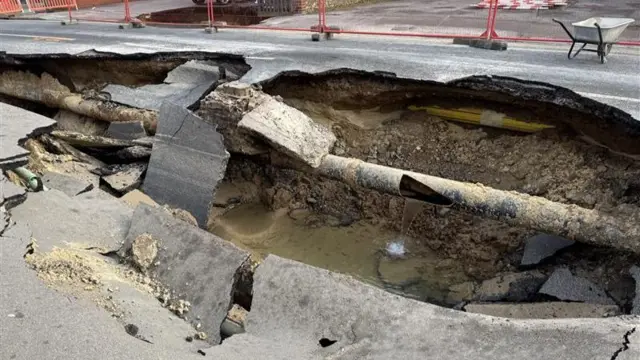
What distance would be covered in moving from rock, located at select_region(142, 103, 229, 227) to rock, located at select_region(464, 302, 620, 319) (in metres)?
3.27

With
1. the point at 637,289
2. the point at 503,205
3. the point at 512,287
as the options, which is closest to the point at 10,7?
the point at 503,205

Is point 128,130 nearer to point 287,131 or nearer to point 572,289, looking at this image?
point 287,131

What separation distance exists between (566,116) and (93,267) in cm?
515

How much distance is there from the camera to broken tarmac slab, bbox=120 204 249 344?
11.8 ft

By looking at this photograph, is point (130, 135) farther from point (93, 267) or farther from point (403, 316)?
point (403, 316)

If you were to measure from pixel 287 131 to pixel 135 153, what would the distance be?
221cm

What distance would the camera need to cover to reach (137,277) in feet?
12.8

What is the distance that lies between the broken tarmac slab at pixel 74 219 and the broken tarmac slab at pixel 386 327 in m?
1.63

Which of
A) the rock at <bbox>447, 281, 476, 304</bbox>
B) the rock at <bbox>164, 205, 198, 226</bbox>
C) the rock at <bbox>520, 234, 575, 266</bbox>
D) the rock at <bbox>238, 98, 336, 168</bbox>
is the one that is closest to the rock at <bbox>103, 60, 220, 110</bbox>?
the rock at <bbox>238, 98, 336, 168</bbox>

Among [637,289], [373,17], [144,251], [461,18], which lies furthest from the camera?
[373,17]

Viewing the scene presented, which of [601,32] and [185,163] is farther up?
[601,32]

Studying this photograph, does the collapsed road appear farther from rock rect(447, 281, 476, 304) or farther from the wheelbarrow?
the wheelbarrow

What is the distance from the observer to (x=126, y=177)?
6449 millimetres

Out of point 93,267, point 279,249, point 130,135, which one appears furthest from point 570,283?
point 130,135
